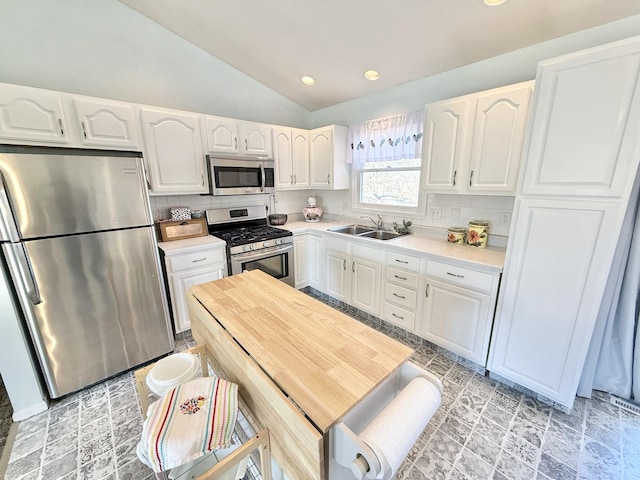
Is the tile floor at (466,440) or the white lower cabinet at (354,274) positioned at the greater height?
the white lower cabinet at (354,274)

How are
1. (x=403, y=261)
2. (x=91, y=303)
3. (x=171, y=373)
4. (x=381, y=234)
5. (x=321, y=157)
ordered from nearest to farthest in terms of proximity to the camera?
(x=171, y=373)
(x=91, y=303)
(x=403, y=261)
(x=381, y=234)
(x=321, y=157)

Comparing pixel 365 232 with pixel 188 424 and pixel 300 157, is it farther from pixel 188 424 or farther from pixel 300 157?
pixel 188 424

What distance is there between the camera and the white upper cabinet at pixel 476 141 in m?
1.97

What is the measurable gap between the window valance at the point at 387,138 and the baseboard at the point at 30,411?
3.70 meters

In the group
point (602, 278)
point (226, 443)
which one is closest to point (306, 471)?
point (226, 443)

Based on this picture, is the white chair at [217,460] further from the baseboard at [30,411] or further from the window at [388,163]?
the window at [388,163]

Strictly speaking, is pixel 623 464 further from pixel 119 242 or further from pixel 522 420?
pixel 119 242

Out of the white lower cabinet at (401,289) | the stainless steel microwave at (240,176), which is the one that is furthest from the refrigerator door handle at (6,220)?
the white lower cabinet at (401,289)

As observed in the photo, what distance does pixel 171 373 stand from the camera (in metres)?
1.36

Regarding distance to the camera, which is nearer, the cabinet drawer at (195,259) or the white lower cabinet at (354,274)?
the cabinet drawer at (195,259)

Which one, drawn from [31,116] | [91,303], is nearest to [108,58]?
[31,116]

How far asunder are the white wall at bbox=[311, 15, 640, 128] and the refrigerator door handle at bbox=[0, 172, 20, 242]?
129 inches

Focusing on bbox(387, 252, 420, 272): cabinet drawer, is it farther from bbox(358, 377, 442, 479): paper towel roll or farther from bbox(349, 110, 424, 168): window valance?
bbox(358, 377, 442, 479): paper towel roll

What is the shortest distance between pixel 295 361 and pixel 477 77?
2.83m
